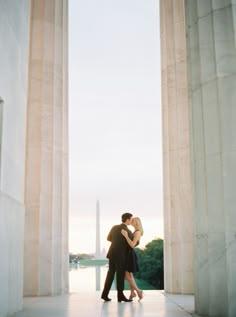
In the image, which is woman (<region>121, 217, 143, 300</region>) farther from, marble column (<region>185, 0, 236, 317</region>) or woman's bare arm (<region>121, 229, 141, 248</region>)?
marble column (<region>185, 0, 236, 317</region>)

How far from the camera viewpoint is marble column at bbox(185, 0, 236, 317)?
810 inches

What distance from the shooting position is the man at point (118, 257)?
3003 cm

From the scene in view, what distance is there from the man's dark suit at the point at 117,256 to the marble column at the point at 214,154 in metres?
8.55

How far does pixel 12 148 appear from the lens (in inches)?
937

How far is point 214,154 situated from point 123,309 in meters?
10.3

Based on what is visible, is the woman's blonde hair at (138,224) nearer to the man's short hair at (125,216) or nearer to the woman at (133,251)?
the woman at (133,251)

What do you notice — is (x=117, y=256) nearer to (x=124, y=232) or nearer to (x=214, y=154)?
(x=124, y=232)

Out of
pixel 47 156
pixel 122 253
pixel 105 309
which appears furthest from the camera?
pixel 47 156

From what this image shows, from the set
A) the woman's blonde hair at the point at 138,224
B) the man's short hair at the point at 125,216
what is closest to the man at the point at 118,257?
the man's short hair at the point at 125,216

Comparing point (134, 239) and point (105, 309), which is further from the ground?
point (134, 239)

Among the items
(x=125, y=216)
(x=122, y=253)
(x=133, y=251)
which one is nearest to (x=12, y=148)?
(x=125, y=216)

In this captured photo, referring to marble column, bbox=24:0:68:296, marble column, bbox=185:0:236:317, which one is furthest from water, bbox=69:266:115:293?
marble column, bbox=185:0:236:317

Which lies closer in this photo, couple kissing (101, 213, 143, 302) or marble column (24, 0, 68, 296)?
couple kissing (101, 213, 143, 302)

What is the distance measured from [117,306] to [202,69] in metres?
14.5
